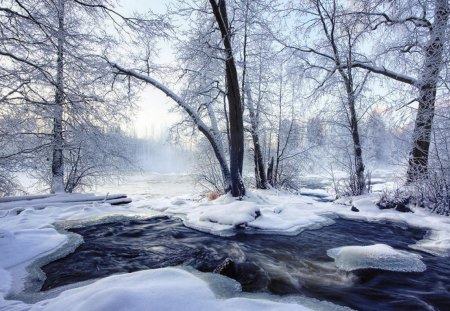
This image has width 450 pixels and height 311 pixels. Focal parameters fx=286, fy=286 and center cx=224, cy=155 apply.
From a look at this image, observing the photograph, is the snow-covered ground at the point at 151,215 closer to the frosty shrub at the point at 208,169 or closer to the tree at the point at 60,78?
the tree at the point at 60,78

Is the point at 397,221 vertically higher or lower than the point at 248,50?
lower

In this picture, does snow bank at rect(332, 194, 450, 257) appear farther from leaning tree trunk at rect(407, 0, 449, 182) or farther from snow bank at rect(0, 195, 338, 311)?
snow bank at rect(0, 195, 338, 311)

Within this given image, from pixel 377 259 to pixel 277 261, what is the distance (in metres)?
1.35

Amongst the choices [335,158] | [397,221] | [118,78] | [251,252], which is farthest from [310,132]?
[251,252]

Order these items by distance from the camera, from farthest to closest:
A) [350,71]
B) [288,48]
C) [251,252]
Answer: [288,48] < [350,71] < [251,252]

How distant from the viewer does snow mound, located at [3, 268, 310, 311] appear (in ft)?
7.74

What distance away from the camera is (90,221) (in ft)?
20.3

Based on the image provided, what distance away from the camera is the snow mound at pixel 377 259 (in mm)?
3775

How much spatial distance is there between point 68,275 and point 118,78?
839cm

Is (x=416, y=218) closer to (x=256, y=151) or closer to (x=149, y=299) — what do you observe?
(x=149, y=299)

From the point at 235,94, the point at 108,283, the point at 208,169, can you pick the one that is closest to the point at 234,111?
the point at 235,94

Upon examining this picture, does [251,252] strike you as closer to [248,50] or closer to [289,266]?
[289,266]

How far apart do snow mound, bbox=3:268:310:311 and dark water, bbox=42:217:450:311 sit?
53 centimetres

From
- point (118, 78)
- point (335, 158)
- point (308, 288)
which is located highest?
point (118, 78)
